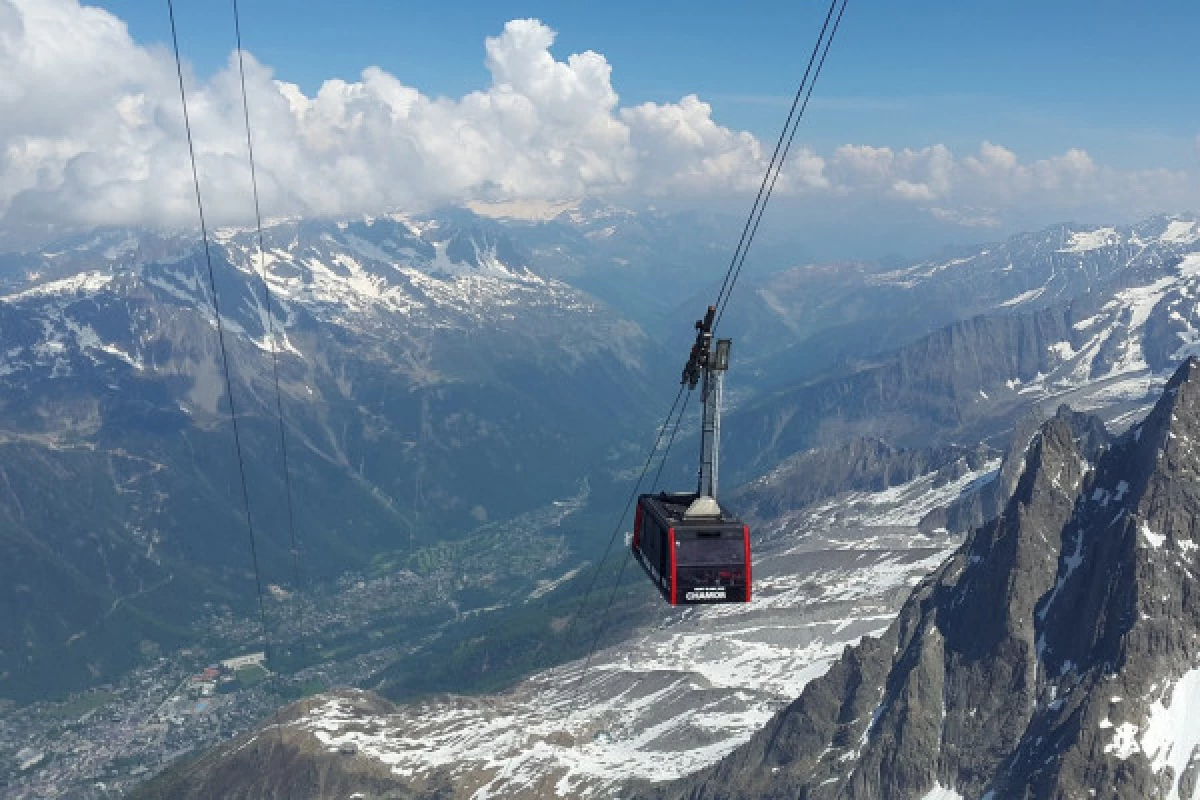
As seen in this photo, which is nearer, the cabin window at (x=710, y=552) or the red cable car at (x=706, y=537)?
the red cable car at (x=706, y=537)

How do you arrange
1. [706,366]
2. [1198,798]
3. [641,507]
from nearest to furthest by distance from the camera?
[706,366]
[641,507]
[1198,798]

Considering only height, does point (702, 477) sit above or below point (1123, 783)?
above

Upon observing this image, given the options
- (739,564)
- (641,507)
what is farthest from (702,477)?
(641,507)

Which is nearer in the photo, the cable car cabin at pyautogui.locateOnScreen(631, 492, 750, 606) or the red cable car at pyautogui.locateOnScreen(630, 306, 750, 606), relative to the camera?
the red cable car at pyautogui.locateOnScreen(630, 306, 750, 606)

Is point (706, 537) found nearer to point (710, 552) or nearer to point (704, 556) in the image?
point (710, 552)

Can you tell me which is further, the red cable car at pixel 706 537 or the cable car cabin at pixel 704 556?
the cable car cabin at pixel 704 556

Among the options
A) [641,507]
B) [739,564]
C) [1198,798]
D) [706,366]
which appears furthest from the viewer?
[1198,798]

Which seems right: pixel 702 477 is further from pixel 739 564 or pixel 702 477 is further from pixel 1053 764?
pixel 1053 764
